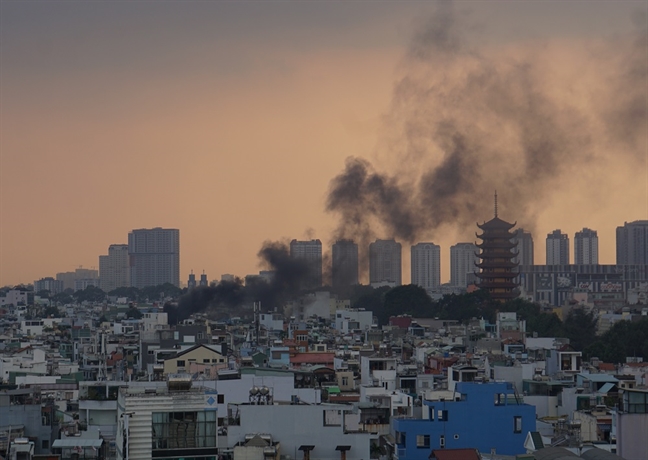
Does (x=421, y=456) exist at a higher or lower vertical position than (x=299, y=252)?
lower

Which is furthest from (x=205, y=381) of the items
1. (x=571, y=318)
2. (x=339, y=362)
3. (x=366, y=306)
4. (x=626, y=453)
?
(x=366, y=306)

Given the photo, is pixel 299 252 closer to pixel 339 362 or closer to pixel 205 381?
pixel 339 362

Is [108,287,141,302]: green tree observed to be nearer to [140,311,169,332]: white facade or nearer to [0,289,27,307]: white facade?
[0,289,27,307]: white facade

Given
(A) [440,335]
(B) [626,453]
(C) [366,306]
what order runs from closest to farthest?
(B) [626,453] < (A) [440,335] < (C) [366,306]

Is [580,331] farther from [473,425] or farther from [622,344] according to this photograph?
[473,425]

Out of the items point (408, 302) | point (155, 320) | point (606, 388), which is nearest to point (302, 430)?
point (606, 388)

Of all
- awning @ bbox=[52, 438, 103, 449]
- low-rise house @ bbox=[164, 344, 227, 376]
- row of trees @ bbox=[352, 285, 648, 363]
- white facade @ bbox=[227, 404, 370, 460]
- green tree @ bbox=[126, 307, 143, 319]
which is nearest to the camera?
awning @ bbox=[52, 438, 103, 449]

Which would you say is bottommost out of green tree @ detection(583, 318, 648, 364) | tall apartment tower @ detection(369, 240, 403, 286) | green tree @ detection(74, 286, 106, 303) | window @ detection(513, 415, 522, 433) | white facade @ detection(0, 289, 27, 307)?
window @ detection(513, 415, 522, 433)

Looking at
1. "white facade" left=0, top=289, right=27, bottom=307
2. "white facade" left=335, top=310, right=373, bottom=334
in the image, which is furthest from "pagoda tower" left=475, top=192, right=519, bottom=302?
"white facade" left=0, top=289, right=27, bottom=307
